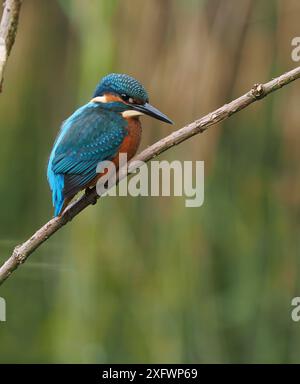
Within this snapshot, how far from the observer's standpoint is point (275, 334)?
12.9 ft

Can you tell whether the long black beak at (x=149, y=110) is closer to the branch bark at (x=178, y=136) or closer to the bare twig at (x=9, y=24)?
the branch bark at (x=178, y=136)

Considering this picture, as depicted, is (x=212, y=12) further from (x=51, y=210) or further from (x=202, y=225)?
(x=51, y=210)

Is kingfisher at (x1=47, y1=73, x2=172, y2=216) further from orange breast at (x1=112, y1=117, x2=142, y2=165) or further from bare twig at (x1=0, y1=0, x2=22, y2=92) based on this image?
bare twig at (x1=0, y1=0, x2=22, y2=92)

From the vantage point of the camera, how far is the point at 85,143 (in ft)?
11.3

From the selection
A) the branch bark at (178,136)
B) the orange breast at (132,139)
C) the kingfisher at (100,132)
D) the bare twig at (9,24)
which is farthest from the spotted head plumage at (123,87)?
the bare twig at (9,24)

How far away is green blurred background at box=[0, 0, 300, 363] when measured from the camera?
3.80 metres

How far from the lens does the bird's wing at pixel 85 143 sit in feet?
10.8

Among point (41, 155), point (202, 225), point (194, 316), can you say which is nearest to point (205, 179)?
point (202, 225)

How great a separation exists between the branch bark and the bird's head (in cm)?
60

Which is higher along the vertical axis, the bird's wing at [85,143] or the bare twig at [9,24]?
the bare twig at [9,24]

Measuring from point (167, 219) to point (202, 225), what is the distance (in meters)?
0.16

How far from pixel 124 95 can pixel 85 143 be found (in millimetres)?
270

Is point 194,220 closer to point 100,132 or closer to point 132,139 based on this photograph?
point 132,139

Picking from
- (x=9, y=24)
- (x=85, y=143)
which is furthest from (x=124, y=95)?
(x=9, y=24)
